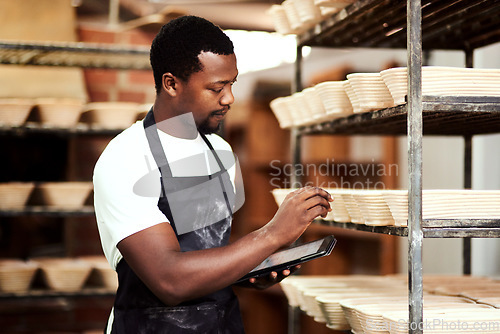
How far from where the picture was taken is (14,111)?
3.37m

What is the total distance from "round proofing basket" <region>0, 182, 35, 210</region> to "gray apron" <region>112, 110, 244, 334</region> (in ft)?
5.69

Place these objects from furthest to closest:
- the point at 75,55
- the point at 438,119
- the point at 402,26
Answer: the point at 75,55, the point at 402,26, the point at 438,119

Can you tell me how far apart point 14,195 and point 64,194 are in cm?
25

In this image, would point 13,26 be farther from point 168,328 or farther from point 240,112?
point 168,328

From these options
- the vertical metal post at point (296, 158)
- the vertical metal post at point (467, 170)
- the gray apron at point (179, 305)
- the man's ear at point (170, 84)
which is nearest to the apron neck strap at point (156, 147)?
the gray apron at point (179, 305)

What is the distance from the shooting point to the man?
1609 mm

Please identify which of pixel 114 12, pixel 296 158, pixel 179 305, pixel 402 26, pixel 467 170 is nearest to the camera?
pixel 179 305

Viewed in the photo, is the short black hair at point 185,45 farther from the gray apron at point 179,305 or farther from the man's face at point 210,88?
the gray apron at point 179,305

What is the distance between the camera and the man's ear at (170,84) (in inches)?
70.1

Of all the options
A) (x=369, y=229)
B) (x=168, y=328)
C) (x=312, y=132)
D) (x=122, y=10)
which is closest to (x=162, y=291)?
(x=168, y=328)

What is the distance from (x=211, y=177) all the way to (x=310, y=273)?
2.94 metres

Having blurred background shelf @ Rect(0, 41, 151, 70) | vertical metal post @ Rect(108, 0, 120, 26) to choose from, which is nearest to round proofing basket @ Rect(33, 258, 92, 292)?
blurred background shelf @ Rect(0, 41, 151, 70)

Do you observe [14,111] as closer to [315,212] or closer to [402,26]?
[402,26]

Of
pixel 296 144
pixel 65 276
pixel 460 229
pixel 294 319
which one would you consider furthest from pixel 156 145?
pixel 65 276
